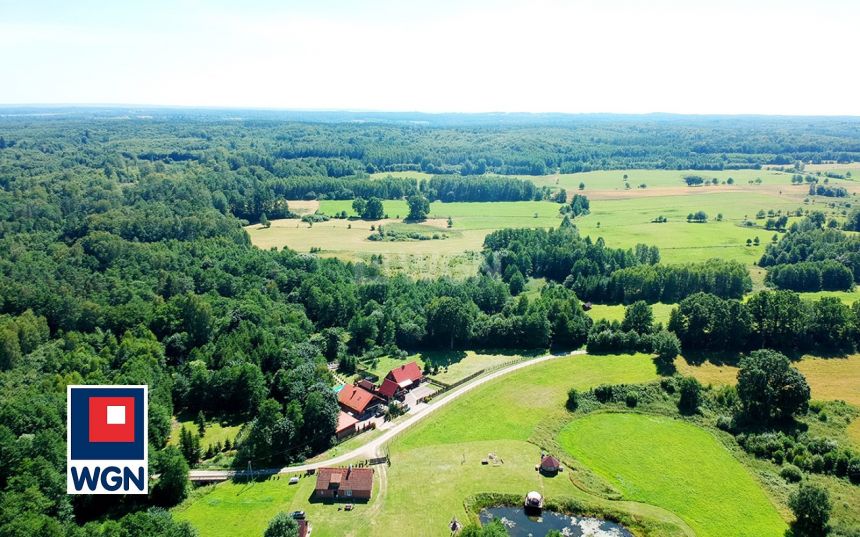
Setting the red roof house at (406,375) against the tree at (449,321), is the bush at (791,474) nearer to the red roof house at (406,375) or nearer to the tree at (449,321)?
the red roof house at (406,375)

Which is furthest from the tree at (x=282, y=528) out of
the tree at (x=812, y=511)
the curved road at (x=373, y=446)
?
the tree at (x=812, y=511)

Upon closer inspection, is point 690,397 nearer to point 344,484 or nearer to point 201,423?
point 344,484

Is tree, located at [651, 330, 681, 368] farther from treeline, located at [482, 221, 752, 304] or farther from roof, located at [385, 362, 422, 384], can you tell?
roof, located at [385, 362, 422, 384]

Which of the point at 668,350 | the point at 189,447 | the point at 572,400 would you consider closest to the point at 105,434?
the point at 189,447

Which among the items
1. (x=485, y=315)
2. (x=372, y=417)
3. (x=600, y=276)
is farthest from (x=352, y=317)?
(x=600, y=276)

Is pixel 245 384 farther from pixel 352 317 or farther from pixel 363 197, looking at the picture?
pixel 363 197

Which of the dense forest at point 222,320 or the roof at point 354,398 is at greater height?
the dense forest at point 222,320
